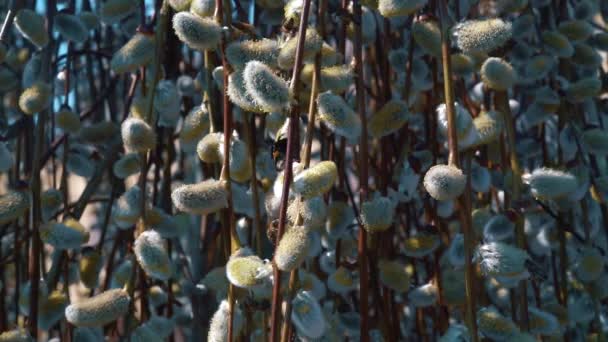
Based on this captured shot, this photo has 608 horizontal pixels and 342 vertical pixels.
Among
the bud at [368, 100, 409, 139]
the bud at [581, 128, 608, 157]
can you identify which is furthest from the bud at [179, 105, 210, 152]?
the bud at [581, 128, 608, 157]

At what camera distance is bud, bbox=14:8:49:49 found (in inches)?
34.2

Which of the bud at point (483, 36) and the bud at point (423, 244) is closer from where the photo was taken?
the bud at point (483, 36)

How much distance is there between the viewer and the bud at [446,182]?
668 millimetres

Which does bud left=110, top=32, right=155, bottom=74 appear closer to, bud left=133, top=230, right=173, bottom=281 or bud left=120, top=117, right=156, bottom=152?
bud left=120, top=117, right=156, bottom=152

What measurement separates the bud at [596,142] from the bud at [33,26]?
0.60m

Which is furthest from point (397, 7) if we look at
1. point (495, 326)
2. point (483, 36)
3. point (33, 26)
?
point (33, 26)

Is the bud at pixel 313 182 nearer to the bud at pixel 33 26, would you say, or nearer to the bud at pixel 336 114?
the bud at pixel 336 114

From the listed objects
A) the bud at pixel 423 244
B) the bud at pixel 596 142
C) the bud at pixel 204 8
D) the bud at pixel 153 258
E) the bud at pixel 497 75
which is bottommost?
the bud at pixel 423 244

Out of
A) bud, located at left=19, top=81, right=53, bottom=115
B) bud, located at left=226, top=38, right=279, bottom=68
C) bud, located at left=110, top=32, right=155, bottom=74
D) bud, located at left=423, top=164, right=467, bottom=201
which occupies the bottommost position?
bud, located at left=423, top=164, right=467, bottom=201

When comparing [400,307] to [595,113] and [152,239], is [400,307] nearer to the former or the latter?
[595,113]

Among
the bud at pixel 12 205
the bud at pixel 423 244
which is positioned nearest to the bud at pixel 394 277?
the bud at pixel 423 244

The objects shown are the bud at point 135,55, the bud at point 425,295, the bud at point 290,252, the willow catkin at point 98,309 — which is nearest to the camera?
the bud at point 290,252

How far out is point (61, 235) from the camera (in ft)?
2.64

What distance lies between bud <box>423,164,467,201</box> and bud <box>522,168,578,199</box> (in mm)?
129
